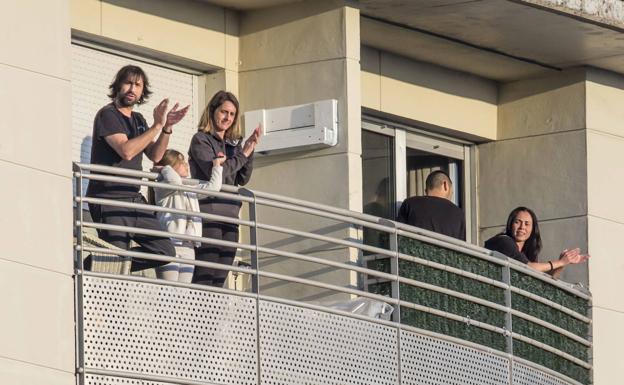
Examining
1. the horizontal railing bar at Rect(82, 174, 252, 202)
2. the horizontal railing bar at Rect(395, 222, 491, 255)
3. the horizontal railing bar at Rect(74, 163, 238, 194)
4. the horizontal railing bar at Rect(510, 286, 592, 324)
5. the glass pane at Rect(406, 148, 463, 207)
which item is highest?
the glass pane at Rect(406, 148, 463, 207)

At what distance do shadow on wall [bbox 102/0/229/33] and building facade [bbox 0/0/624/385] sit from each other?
12 millimetres

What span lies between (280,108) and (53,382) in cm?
518

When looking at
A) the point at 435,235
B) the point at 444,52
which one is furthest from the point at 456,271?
the point at 444,52

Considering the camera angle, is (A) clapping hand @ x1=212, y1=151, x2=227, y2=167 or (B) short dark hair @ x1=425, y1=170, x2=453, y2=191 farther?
(B) short dark hair @ x1=425, y1=170, x2=453, y2=191

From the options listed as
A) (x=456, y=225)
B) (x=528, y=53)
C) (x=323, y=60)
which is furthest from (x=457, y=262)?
(x=528, y=53)

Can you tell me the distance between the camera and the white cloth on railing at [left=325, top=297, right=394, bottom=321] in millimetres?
19562

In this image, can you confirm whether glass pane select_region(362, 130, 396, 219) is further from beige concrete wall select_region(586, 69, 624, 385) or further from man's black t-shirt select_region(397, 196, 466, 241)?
man's black t-shirt select_region(397, 196, 466, 241)

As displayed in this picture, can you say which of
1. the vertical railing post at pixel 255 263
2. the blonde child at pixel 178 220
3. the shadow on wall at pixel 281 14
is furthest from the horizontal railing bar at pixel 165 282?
the shadow on wall at pixel 281 14

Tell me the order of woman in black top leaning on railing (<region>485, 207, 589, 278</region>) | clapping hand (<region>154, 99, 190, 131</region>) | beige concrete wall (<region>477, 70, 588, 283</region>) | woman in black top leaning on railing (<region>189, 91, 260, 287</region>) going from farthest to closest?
beige concrete wall (<region>477, 70, 588, 283</region>) < woman in black top leaning on railing (<region>485, 207, 589, 278</region>) < woman in black top leaning on railing (<region>189, 91, 260, 287</region>) < clapping hand (<region>154, 99, 190, 131</region>)

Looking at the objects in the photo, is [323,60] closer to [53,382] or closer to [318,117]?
[318,117]

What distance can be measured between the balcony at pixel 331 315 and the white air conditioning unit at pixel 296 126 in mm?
582

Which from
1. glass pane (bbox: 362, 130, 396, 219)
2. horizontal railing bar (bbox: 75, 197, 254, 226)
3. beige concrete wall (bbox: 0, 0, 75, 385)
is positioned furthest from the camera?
glass pane (bbox: 362, 130, 396, 219)

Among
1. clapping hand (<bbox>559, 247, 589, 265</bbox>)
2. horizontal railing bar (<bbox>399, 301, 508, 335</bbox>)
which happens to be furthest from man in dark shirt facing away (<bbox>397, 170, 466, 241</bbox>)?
clapping hand (<bbox>559, 247, 589, 265</bbox>)

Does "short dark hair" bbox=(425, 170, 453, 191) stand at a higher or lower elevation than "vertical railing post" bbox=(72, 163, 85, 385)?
higher
